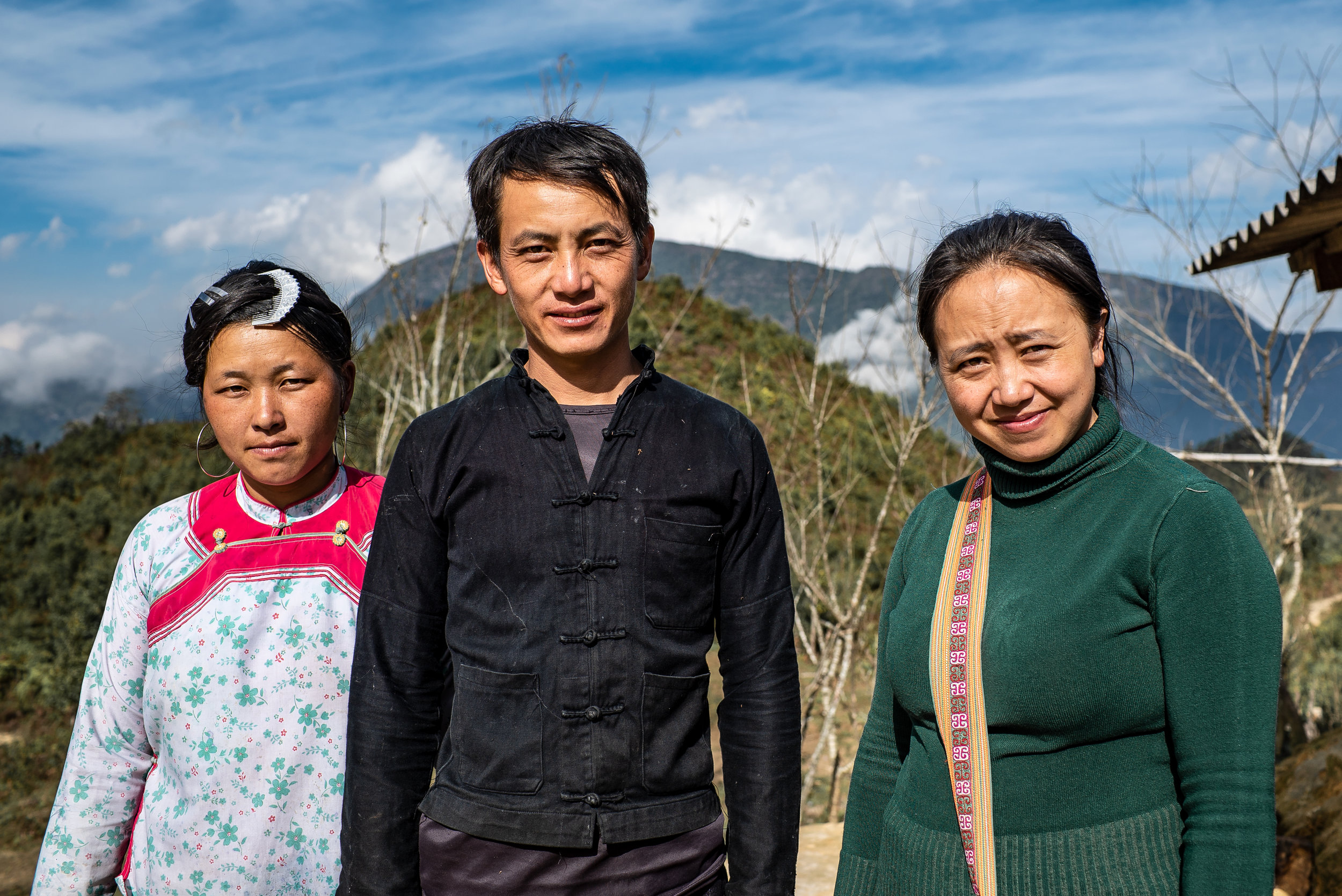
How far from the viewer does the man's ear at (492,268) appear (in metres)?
1.53

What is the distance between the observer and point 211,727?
60.5 inches

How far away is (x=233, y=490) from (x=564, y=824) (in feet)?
2.86

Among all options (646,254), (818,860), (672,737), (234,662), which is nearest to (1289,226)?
(818,860)

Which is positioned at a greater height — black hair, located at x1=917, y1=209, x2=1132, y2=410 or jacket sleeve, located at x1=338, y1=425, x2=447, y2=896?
black hair, located at x1=917, y1=209, x2=1132, y2=410

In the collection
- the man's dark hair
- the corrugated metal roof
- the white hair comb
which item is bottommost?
the white hair comb

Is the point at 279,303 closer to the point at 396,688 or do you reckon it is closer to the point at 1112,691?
the point at 396,688

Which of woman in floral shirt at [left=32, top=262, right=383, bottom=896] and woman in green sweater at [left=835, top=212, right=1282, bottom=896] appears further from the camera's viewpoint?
woman in floral shirt at [left=32, top=262, right=383, bottom=896]

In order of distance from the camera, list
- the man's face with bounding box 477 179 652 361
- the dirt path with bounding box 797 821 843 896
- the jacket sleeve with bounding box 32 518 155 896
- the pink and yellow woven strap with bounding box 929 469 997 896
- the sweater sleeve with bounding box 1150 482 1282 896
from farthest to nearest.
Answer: the dirt path with bounding box 797 821 843 896, the jacket sleeve with bounding box 32 518 155 896, the man's face with bounding box 477 179 652 361, the pink and yellow woven strap with bounding box 929 469 997 896, the sweater sleeve with bounding box 1150 482 1282 896

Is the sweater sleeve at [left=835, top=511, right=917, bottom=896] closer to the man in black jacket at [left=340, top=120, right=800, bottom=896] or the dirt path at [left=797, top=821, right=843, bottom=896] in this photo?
the man in black jacket at [left=340, top=120, right=800, bottom=896]

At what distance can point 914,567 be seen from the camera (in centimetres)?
153

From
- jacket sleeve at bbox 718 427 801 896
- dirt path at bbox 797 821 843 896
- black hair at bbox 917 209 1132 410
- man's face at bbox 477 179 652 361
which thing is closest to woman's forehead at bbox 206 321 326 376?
man's face at bbox 477 179 652 361

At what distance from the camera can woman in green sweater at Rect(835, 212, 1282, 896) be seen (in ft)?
3.75

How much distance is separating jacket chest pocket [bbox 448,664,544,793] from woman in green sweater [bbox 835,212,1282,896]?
Result: 0.56 meters

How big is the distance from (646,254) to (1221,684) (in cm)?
103
